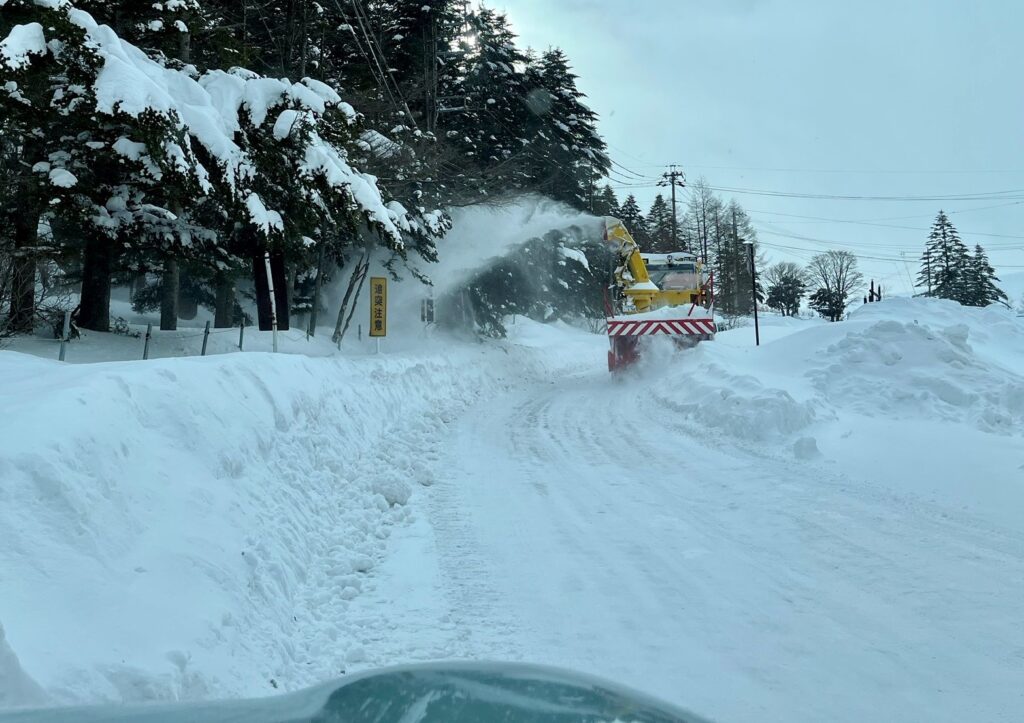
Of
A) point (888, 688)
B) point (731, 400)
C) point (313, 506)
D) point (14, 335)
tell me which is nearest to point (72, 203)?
point (14, 335)

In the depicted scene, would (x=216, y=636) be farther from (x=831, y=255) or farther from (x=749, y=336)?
(x=831, y=255)

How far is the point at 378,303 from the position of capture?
15.6 m

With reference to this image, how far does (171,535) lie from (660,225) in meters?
68.2

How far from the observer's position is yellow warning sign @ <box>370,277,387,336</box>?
15.4 metres

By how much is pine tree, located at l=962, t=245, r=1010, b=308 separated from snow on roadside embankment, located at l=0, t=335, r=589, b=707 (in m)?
59.0

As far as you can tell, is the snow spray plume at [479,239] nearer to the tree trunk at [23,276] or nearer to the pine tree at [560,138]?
the pine tree at [560,138]

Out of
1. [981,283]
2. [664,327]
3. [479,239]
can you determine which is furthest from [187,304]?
[981,283]

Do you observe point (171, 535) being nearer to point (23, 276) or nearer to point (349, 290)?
point (23, 276)

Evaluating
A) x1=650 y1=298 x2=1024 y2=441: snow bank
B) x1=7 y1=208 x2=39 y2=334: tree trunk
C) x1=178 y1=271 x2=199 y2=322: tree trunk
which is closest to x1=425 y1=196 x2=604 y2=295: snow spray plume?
x1=650 y1=298 x2=1024 y2=441: snow bank

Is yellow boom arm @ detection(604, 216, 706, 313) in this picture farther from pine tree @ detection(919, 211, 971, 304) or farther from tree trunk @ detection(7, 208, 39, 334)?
pine tree @ detection(919, 211, 971, 304)

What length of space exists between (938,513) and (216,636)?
5.97 metres

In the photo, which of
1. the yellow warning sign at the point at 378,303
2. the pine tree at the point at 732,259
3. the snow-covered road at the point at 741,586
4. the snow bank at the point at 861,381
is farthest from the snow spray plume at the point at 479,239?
the pine tree at the point at 732,259

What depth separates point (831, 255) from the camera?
252 ft

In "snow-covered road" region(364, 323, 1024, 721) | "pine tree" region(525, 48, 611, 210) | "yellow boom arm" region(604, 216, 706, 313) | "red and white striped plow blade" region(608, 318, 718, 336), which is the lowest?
"snow-covered road" region(364, 323, 1024, 721)
